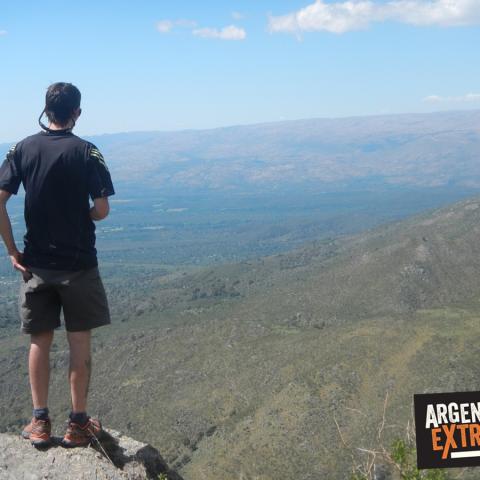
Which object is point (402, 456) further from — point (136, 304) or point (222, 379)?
point (136, 304)

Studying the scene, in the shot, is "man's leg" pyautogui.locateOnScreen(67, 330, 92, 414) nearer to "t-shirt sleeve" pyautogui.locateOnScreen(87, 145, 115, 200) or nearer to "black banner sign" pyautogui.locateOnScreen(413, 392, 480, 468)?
"t-shirt sleeve" pyautogui.locateOnScreen(87, 145, 115, 200)

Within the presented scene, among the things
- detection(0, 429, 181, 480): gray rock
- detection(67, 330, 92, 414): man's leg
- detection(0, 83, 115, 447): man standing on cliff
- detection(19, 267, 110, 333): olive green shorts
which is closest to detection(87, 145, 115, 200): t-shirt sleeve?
detection(0, 83, 115, 447): man standing on cliff

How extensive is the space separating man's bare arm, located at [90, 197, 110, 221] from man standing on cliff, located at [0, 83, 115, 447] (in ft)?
0.04

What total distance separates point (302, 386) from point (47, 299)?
40.1m

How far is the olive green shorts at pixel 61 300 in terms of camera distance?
6.53m

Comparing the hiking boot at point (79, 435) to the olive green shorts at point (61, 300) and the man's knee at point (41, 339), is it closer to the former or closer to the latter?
the man's knee at point (41, 339)

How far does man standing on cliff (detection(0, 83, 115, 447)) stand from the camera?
634 centimetres

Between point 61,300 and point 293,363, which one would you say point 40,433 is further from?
point 293,363

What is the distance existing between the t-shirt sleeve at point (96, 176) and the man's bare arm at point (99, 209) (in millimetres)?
62

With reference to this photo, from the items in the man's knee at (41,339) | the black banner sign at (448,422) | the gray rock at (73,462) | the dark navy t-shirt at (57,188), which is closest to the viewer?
the black banner sign at (448,422)

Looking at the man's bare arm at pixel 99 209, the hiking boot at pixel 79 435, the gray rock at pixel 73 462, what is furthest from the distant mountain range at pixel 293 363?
the man's bare arm at pixel 99 209

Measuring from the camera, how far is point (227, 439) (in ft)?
138

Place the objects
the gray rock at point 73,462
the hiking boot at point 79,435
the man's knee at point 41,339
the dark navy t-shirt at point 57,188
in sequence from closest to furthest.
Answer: the dark navy t-shirt at point 57,188 → the gray rock at point 73,462 → the man's knee at point 41,339 → the hiking boot at point 79,435

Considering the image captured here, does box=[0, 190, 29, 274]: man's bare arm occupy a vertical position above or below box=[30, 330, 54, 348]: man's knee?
above
